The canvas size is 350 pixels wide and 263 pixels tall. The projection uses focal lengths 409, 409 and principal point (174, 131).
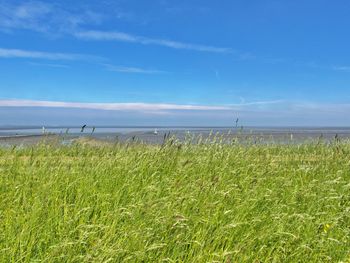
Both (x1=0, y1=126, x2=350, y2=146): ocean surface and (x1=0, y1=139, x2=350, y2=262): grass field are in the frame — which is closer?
(x1=0, y1=139, x2=350, y2=262): grass field

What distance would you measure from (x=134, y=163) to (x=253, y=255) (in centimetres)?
293

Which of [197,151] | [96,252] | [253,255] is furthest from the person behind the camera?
[197,151]

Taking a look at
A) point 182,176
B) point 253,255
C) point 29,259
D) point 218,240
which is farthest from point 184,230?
point 182,176

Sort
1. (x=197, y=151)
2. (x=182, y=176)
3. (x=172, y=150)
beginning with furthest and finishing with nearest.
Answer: (x=197, y=151)
(x=172, y=150)
(x=182, y=176)

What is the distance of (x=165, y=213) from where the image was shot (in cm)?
437

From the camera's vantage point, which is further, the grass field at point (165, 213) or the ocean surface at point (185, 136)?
the ocean surface at point (185, 136)

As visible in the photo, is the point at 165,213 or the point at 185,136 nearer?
the point at 165,213

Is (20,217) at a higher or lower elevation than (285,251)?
higher

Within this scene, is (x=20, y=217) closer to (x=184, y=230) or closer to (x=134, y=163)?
(x=184, y=230)

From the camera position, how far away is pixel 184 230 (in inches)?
163

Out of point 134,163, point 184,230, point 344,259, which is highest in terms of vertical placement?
point 134,163

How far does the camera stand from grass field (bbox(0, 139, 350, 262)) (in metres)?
3.70

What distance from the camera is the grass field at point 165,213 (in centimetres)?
370

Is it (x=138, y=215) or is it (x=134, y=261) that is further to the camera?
(x=138, y=215)
